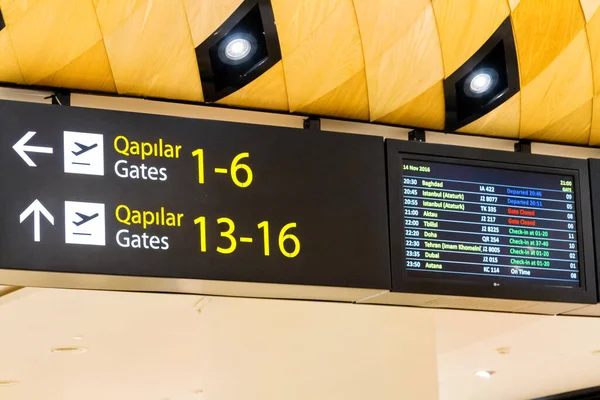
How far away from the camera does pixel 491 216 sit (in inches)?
197

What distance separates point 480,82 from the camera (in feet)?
18.2

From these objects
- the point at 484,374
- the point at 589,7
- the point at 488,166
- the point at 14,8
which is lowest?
the point at 484,374

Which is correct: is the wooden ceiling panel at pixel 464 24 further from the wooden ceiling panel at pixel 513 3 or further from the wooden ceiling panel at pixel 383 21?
the wooden ceiling panel at pixel 383 21

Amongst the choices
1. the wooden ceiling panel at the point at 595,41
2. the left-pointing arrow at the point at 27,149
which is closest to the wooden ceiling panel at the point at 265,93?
the left-pointing arrow at the point at 27,149

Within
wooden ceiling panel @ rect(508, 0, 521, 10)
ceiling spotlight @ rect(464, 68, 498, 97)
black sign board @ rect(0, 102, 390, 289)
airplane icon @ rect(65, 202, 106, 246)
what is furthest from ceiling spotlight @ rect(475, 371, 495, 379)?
airplane icon @ rect(65, 202, 106, 246)

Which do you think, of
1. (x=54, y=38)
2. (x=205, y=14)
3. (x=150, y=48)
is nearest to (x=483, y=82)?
(x=205, y=14)

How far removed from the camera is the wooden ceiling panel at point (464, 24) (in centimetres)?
520

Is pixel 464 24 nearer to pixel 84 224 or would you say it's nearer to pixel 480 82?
pixel 480 82

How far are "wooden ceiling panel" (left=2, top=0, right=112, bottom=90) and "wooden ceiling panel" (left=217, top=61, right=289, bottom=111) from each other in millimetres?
688

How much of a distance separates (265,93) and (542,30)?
150 cm

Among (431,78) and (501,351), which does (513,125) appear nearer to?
(431,78)

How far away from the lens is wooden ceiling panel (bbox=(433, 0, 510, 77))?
17.1ft

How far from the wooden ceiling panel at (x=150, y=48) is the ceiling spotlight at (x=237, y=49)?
0.55 ft

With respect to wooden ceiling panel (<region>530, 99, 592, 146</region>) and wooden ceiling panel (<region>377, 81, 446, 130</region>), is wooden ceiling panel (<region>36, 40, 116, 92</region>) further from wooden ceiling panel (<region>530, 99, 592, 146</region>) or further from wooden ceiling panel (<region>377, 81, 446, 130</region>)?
wooden ceiling panel (<region>530, 99, 592, 146</region>)
